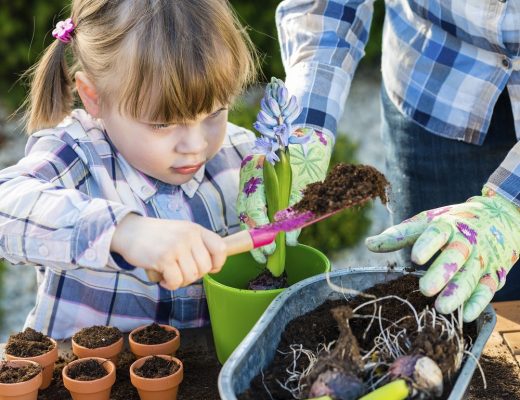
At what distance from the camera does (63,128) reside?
1763mm

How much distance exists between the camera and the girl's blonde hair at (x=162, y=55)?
1.57 m

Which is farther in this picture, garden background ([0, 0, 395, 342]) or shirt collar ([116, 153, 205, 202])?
garden background ([0, 0, 395, 342])

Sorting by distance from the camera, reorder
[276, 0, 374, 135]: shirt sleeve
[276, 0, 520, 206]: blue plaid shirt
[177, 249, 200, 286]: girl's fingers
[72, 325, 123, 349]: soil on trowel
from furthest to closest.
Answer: [276, 0, 374, 135]: shirt sleeve → [276, 0, 520, 206]: blue plaid shirt → [72, 325, 123, 349]: soil on trowel → [177, 249, 200, 286]: girl's fingers

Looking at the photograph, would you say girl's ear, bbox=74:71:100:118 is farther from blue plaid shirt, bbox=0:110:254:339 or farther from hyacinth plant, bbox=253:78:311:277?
hyacinth plant, bbox=253:78:311:277

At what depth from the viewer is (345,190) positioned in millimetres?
1317

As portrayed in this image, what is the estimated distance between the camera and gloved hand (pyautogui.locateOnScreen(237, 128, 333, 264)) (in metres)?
1.60

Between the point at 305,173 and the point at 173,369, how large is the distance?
560 mm

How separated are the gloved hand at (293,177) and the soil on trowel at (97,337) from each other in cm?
31

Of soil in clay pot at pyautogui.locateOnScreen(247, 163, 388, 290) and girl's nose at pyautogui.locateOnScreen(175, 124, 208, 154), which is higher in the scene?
soil in clay pot at pyautogui.locateOnScreen(247, 163, 388, 290)

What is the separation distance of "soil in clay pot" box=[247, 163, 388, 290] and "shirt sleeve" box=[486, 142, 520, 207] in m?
0.34

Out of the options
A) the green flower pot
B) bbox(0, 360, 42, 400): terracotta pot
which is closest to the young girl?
the green flower pot

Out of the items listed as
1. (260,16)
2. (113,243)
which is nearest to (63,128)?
(113,243)

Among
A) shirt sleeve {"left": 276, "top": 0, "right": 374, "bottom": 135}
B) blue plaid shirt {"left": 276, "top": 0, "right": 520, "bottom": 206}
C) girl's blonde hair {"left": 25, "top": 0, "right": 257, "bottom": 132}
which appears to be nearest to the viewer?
girl's blonde hair {"left": 25, "top": 0, "right": 257, "bottom": 132}

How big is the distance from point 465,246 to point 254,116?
247 cm
